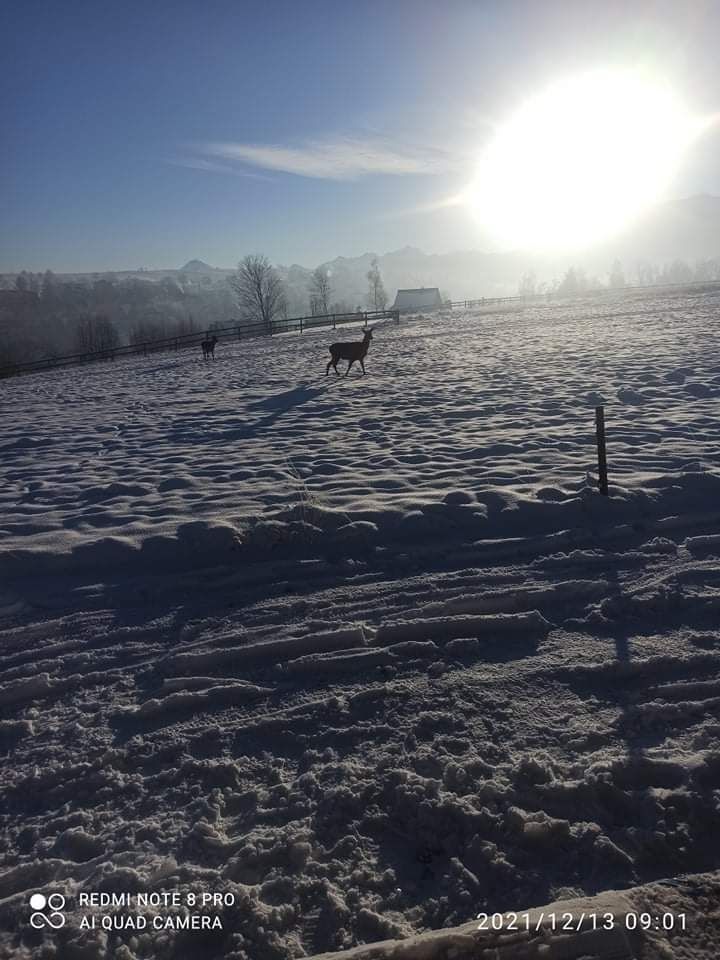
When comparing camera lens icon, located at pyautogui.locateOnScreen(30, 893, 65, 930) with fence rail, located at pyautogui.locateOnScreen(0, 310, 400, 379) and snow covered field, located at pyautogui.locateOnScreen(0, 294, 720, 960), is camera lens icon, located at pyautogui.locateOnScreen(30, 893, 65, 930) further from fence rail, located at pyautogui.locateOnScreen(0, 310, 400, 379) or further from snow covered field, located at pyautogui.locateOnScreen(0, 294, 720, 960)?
fence rail, located at pyautogui.locateOnScreen(0, 310, 400, 379)

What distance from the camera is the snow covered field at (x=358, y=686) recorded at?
229 cm

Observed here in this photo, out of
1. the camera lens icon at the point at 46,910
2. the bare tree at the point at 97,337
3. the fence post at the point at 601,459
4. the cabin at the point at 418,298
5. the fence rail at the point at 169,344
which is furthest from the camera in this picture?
the cabin at the point at 418,298

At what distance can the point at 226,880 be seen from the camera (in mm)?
2301

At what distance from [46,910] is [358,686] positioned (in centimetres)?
181

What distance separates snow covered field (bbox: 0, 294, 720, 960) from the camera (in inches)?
90.2

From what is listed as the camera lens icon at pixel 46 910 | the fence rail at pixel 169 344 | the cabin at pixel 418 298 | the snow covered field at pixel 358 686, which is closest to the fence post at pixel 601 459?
the snow covered field at pixel 358 686

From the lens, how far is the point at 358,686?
3.43 metres

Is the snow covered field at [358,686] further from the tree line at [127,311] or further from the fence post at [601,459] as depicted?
the tree line at [127,311]

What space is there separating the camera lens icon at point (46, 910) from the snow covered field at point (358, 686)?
2.1 inches

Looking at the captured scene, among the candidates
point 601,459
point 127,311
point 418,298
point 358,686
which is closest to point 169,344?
point 601,459

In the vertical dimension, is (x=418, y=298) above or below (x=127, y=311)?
below

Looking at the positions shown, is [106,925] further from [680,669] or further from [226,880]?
[680,669]

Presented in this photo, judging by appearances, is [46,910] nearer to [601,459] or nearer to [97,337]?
[601,459]

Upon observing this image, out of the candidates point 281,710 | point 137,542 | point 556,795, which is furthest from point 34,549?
point 556,795
